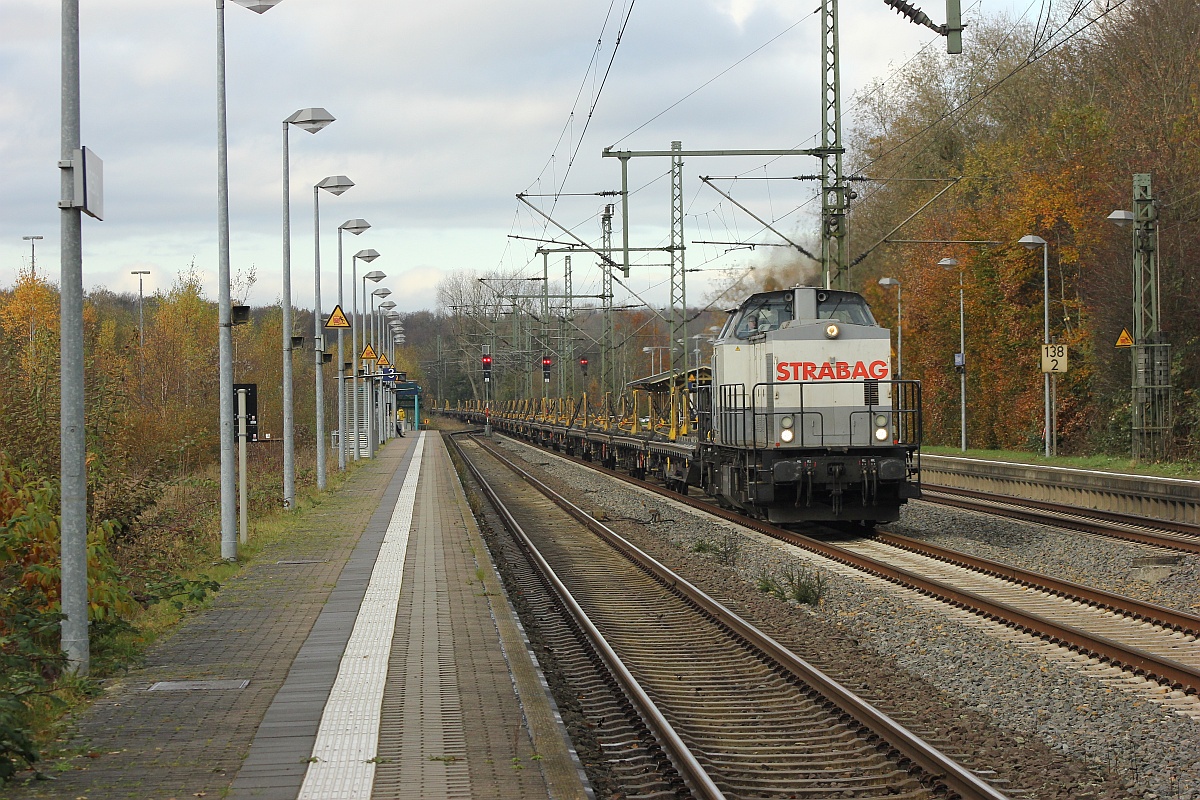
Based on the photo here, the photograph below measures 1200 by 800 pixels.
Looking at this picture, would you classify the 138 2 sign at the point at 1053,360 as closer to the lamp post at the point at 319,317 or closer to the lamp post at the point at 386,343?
the lamp post at the point at 319,317

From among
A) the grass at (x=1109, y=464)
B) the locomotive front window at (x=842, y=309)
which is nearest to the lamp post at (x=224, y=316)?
the locomotive front window at (x=842, y=309)

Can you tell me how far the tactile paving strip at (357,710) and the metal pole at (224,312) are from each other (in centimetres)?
329

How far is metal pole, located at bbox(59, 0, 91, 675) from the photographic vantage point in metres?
8.07

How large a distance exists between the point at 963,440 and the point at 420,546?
2689cm

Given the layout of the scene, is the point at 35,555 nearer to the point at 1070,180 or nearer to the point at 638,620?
the point at 638,620

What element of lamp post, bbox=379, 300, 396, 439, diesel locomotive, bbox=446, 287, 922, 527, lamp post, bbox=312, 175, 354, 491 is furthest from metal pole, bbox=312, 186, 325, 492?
lamp post, bbox=379, 300, 396, 439

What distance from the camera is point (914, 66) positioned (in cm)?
5462

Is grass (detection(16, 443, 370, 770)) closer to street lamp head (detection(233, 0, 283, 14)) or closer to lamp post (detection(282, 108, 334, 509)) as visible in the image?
lamp post (detection(282, 108, 334, 509))

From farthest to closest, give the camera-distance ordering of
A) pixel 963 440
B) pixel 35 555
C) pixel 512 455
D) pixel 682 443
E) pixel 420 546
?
pixel 512 455, pixel 963 440, pixel 682 443, pixel 420 546, pixel 35 555

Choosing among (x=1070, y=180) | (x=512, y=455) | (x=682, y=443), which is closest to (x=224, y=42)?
(x=682, y=443)

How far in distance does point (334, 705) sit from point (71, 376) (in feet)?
9.71

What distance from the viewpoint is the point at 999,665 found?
9.49 m

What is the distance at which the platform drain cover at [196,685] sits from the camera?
7957 mm

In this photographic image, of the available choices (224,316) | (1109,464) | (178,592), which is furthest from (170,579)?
(1109,464)
